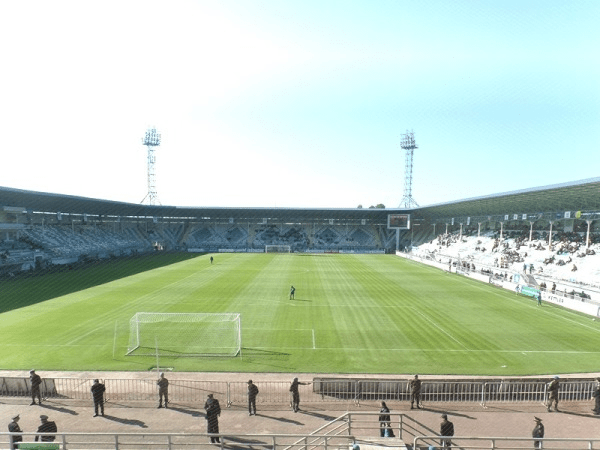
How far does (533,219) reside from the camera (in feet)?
165

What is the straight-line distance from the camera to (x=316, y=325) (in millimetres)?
22219

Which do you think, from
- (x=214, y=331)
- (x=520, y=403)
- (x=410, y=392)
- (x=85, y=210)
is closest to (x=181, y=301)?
(x=214, y=331)

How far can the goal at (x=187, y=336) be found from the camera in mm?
17750

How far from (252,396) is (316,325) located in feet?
36.6

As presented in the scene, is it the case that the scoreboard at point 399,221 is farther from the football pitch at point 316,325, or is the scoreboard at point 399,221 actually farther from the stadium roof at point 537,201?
the football pitch at point 316,325

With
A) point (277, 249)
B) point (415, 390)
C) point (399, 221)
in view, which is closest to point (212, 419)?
point (415, 390)

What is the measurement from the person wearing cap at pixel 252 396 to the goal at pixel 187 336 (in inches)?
237

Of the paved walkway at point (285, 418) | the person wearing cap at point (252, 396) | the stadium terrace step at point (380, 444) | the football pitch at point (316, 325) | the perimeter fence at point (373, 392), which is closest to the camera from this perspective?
the stadium terrace step at point (380, 444)

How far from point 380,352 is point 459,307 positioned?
12.9m

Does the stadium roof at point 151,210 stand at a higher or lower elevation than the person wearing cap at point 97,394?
higher

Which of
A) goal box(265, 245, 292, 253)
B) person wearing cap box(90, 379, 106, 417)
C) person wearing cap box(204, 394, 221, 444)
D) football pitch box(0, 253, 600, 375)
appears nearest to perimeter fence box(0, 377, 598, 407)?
person wearing cap box(90, 379, 106, 417)

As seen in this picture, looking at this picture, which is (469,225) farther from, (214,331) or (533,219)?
(214,331)

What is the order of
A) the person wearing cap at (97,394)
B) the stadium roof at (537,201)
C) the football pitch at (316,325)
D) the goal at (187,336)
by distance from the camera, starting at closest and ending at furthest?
the person wearing cap at (97,394), the football pitch at (316,325), the goal at (187,336), the stadium roof at (537,201)

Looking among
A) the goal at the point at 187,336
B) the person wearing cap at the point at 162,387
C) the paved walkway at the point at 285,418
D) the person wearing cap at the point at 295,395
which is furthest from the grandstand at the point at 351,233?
the goal at the point at 187,336
